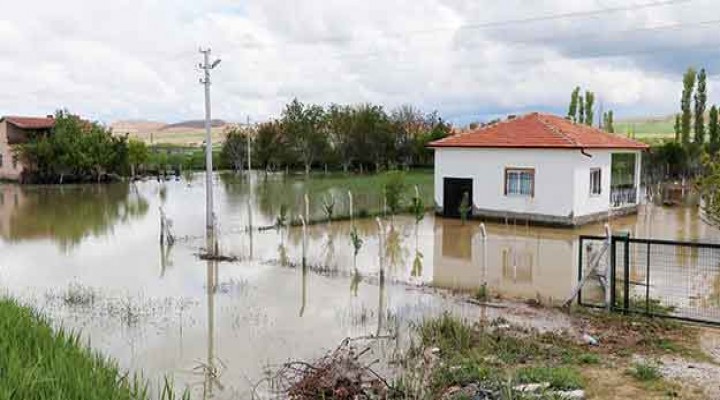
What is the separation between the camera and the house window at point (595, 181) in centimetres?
2195

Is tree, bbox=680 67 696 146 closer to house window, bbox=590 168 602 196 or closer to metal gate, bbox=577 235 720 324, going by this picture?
house window, bbox=590 168 602 196

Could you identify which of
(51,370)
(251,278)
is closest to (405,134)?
(251,278)

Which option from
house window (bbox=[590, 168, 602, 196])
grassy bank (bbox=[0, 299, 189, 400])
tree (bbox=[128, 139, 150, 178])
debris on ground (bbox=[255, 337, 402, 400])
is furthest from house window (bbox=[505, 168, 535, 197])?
tree (bbox=[128, 139, 150, 178])

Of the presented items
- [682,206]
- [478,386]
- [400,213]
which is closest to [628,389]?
[478,386]

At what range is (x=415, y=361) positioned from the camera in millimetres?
7367

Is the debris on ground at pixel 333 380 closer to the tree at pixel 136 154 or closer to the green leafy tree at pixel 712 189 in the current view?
the green leafy tree at pixel 712 189

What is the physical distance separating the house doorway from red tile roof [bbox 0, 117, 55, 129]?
30.4 metres

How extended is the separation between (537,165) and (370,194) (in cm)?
1011

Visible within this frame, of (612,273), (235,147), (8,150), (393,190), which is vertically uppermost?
(235,147)

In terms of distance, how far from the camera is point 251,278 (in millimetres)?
13008

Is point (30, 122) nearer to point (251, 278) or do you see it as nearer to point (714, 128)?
point (251, 278)

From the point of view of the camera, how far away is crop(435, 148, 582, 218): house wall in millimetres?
20719

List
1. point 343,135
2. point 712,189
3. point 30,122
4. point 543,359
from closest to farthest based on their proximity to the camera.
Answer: point 543,359, point 712,189, point 30,122, point 343,135

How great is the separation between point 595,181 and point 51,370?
66.5ft
